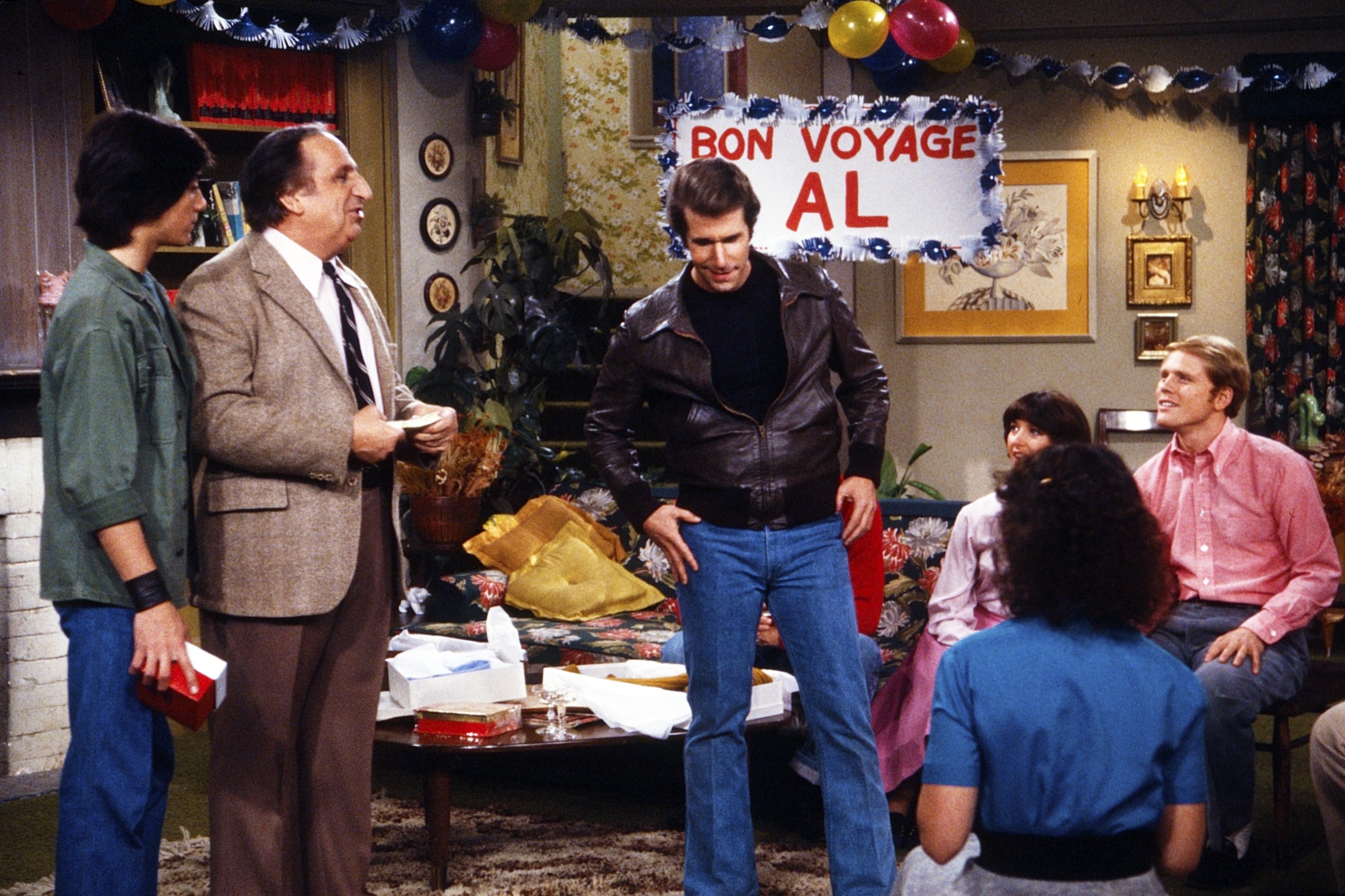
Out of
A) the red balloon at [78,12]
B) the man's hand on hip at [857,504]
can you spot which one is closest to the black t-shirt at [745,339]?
the man's hand on hip at [857,504]

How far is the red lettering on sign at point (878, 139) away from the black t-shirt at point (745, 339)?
2765mm

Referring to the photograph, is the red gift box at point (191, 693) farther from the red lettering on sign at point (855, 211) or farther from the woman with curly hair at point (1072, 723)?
the red lettering on sign at point (855, 211)

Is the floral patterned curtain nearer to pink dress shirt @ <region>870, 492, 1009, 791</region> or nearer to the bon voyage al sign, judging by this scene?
the bon voyage al sign

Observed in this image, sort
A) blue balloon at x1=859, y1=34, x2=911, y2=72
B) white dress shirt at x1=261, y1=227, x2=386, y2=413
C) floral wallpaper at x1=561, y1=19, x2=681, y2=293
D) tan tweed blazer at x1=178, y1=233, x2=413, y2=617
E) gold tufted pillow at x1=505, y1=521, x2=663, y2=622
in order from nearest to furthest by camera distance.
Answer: tan tweed blazer at x1=178, y1=233, x2=413, y2=617 < white dress shirt at x1=261, y1=227, x2=386, y2=413 < gold tufted pillow at x1=505, y1=521, x2=663, y2=622 < blue balloon at x1=859, y1=34, x2=911, y2=72 < floral wallpaper at x1=561, y1=19, x2=681, y2=293

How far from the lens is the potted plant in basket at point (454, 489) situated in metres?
5.14

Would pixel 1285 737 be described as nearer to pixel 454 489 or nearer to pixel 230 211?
pixel 454 489

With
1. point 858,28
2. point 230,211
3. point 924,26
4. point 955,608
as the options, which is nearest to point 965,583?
point 955,608

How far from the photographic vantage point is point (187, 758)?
407 centimetres

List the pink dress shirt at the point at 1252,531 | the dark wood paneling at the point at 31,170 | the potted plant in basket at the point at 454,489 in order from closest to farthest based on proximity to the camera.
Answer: the pink dress shirt at the point at 1252,531
the dark wood paneling at the point at 31,170
the potted plant in basket at the point at 454,489

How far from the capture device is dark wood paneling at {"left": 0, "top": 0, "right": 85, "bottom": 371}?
4.48 m

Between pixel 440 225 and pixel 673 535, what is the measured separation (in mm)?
4127

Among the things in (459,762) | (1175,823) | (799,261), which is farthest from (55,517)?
(459,762)

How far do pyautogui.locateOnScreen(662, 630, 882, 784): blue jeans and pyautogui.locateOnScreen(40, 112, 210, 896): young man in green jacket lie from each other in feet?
4.32

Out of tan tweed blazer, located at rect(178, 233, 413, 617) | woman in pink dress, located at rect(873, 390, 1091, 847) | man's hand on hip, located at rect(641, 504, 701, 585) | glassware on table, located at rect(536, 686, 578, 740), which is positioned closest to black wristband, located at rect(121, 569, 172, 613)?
tan tweed blazer, located at rect(178, 233, 413, 617)
